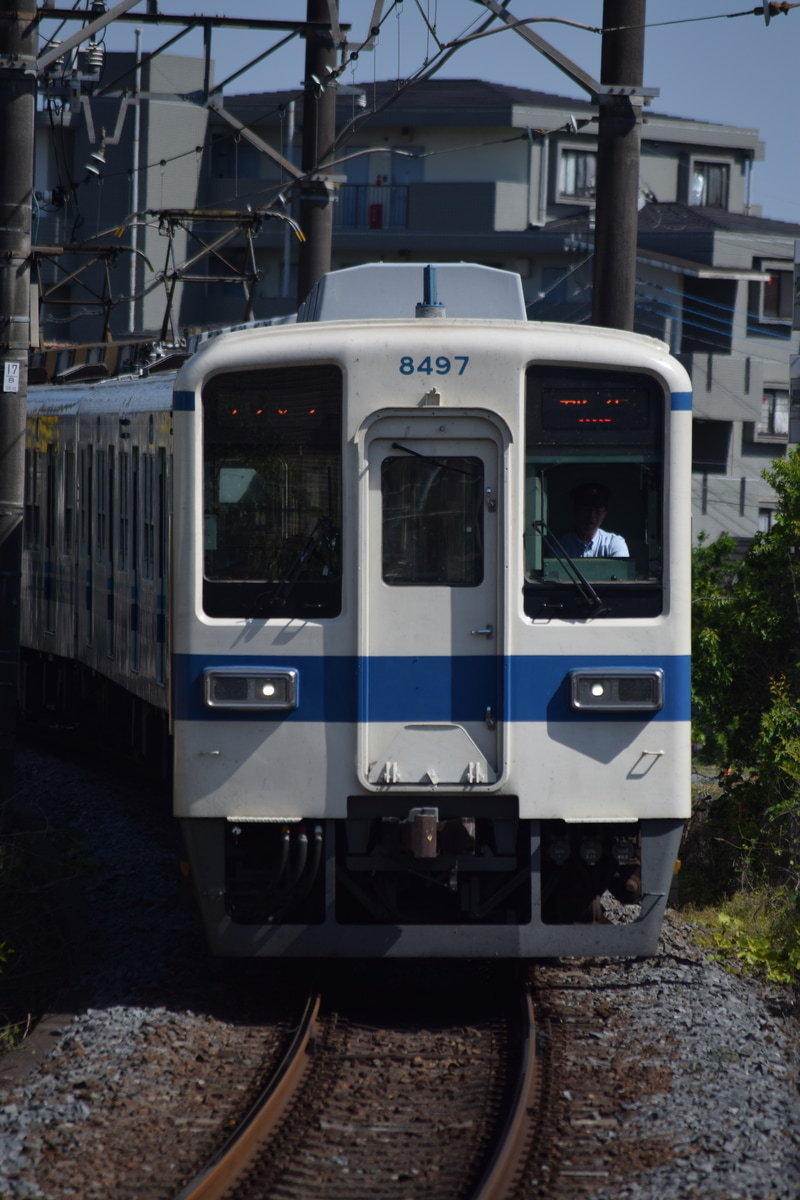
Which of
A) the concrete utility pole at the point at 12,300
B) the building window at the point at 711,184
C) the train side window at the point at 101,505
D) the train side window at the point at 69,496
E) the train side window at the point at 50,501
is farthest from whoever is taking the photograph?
the building window at the point at 711,184

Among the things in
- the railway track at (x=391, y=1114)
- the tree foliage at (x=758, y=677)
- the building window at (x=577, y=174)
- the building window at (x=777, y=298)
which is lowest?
the railway track at (x=391, y=1114)

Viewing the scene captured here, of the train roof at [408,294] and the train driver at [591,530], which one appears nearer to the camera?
the train driver at [591,530]

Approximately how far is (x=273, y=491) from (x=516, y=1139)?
9.10 ft

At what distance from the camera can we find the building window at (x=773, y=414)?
33562mm

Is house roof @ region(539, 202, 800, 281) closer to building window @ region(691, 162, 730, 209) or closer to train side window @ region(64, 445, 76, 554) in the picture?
building window @ region(691, 162, 730, 209)

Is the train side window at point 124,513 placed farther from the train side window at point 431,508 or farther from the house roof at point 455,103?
the house roof at point 455,103

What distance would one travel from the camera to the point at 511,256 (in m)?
35.3

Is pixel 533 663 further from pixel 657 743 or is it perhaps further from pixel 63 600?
pixel 63 600

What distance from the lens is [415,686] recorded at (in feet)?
21.0

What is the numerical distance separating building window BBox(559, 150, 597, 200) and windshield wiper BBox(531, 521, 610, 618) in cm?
3223

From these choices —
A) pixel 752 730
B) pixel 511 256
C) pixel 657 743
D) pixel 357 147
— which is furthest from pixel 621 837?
pixel 357 147

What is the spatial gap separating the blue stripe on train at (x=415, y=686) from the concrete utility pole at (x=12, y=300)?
3.58m

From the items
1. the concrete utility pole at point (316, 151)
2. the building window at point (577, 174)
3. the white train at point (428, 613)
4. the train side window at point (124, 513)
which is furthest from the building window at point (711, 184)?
the white train at point (428, 613)

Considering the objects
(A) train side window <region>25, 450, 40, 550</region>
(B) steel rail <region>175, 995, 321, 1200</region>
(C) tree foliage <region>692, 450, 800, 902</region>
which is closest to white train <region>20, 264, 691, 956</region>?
(B) steel rail <region>175, 995, 321, 1200</region>
